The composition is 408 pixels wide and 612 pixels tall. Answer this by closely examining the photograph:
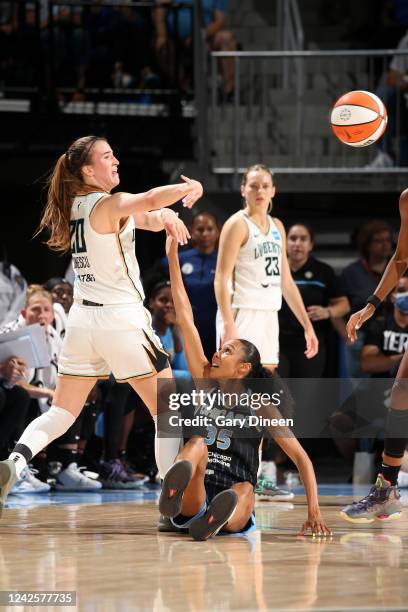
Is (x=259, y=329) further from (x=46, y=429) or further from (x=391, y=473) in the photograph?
(x=46, y=429)

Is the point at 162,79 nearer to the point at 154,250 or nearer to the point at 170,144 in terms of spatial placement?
the point at 170,144

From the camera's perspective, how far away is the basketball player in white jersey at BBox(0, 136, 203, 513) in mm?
5695

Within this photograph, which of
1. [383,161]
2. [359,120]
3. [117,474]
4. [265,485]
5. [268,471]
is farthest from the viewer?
[383,161]

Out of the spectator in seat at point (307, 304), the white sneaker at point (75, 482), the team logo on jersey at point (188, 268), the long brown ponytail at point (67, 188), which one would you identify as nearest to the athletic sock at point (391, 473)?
the long brown ponytail at point (67, 188)

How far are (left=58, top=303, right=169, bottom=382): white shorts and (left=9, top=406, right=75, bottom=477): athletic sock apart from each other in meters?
0.22

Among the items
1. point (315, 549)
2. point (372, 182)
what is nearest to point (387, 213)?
point (372, 182)

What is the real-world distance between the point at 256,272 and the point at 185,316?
71.5 inches

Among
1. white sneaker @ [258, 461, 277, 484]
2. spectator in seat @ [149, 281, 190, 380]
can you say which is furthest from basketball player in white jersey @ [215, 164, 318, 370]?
spectator in seat @ [149, 281, 190, 380]

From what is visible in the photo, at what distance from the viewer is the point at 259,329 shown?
297 inches

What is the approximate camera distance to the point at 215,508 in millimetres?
5301

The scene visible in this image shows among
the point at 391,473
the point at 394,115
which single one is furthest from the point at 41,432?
the point at 394,115

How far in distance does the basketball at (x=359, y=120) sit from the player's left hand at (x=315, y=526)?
2.61 metres

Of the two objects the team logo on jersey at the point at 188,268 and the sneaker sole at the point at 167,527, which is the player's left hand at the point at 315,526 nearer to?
the sneaker sole at the point at 167,527

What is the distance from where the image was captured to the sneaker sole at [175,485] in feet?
17.0
